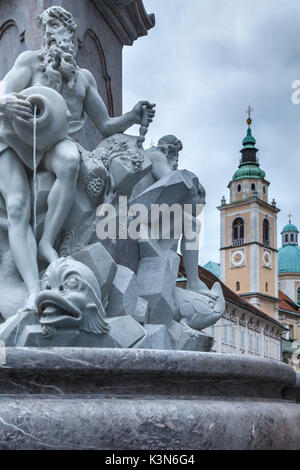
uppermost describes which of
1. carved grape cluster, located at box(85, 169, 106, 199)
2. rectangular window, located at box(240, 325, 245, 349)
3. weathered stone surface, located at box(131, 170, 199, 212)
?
rectangular window, located at box(240, 325, 245, 349)

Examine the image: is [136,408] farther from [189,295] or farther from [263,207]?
[263,207]

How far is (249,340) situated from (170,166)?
48082mm

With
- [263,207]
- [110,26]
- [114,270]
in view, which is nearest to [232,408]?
[114,270]

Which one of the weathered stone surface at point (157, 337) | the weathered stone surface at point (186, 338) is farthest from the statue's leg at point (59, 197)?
the weathered stone surface at point (186, 338)

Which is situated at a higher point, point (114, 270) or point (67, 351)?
point (114, 270)

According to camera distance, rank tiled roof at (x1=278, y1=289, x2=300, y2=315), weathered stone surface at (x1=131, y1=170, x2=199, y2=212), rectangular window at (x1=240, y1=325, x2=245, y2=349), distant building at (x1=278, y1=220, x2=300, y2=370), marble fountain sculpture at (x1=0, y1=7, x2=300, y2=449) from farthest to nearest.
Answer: tiled roof at (x1=278, y1=289, x2=300, y2=315)
distant building at (x1=278, y1=220, x2=300, y2=370)
rectangular window at (x1=240, y1=325, x2=245, y2=349)
weathered stone surface at (x1=131, y1=170, x2=199, y2=212)
marble fountain sculpture at (x1=0, y1=7, x2=300, y2=449)

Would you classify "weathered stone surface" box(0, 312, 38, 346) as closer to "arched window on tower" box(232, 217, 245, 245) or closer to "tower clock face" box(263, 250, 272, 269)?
"tower clock face" box(263, 250, 272, 269)

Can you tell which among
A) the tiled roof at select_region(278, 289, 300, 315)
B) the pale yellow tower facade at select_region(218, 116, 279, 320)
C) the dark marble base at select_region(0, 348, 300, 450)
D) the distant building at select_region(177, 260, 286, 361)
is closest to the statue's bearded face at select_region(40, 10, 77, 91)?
the dark marble base at select_region(0, 348, 300, 450)

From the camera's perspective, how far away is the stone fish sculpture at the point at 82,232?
405cm

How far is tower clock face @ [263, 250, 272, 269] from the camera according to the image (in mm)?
82794

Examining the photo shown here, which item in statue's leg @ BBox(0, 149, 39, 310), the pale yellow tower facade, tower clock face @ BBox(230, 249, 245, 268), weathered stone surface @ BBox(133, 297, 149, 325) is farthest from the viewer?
tower clock face @ BBox(230, 249, 245, 268)

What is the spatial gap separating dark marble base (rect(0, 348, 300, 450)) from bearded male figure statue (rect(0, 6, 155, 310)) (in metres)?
1.03

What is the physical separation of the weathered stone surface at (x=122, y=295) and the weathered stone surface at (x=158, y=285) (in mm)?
269
